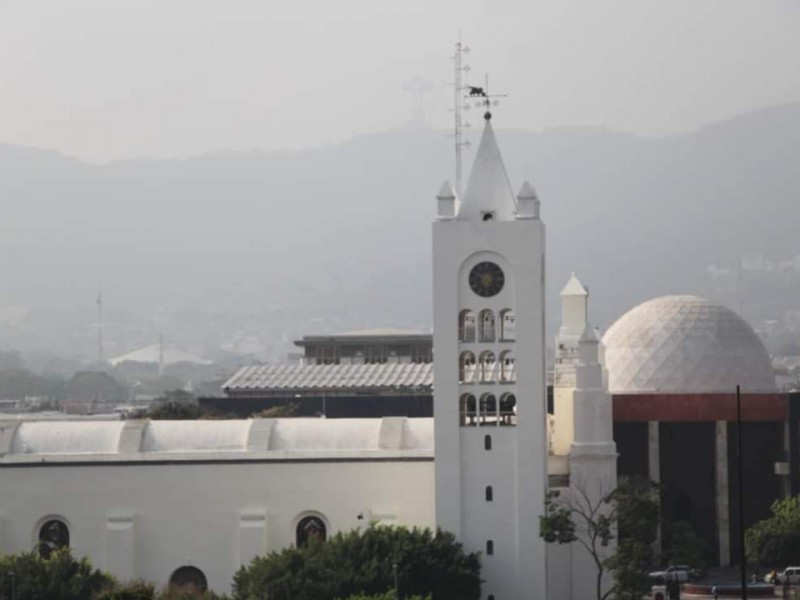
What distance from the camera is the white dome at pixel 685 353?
3455 inches

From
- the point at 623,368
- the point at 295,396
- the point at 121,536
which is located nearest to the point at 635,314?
the point at 623,368

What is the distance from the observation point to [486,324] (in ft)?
240

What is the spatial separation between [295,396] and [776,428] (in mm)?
67961

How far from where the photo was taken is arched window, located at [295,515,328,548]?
75.6m

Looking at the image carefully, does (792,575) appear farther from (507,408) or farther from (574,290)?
(574,290)

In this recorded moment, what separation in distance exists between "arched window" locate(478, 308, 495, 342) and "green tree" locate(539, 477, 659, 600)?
19.3 feet

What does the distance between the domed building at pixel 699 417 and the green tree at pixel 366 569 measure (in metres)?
16.2

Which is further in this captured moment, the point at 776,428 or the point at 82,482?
the point at 776,428

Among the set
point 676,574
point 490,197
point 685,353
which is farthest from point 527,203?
point 685,353

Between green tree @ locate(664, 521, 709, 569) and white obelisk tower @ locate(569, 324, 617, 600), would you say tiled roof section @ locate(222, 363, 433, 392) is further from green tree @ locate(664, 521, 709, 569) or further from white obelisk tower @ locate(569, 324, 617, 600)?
green tree @ locate(664, 521, 709, 569)

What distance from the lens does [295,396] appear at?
15062 centimetres

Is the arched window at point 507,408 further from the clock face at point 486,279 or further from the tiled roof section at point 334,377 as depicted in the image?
the tiled roof section at point 334,377

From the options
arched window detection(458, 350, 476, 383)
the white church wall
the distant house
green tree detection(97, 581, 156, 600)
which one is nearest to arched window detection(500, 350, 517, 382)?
arched window detection(458, 350, 476, 383)

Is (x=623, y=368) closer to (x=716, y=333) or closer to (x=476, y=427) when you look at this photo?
(x=716, y=333)
